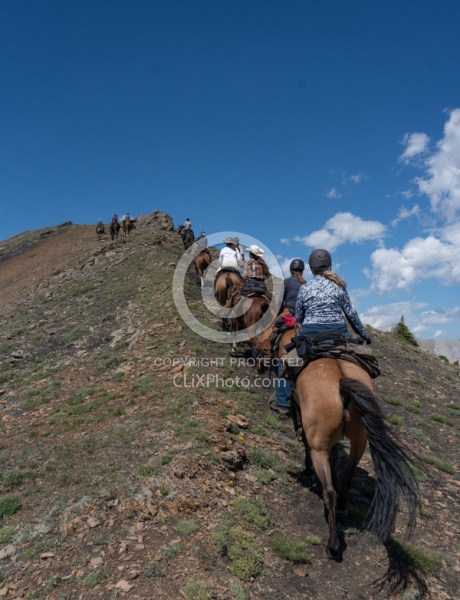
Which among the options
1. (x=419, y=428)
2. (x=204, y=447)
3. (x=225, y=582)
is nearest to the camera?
(x=225, y=582)

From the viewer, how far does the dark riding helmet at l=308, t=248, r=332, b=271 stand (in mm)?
6531

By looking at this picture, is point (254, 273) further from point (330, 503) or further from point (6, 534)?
point (6, 534)

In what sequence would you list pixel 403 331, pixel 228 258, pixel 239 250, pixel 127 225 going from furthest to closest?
pixel 127 225, pixel 403 331, pixel 239 250, pixel 228 258

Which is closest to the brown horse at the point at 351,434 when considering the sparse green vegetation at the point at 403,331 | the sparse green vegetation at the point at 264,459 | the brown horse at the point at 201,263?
the sparse green vegetation at the point at 264,459

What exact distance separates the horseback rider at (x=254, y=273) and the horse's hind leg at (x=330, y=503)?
6918 millimetres

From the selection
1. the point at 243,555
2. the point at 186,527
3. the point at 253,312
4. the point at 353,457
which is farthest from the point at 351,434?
the point at 253,312

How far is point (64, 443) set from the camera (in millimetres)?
8594

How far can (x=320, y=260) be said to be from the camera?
21.5ft

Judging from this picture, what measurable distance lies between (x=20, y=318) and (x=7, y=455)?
15953 mm

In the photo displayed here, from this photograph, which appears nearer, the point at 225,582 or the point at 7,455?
the point at 225,582

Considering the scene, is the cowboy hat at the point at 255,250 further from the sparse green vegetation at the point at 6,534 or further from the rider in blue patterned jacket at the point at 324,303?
the sparse green vegetation at the point at 6,534

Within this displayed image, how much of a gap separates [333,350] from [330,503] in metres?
2.05

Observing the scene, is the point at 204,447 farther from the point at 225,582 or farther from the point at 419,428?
the point at 419,428

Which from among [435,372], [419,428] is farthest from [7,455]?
[435,372]
